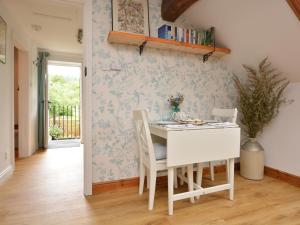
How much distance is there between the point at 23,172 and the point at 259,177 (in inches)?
119

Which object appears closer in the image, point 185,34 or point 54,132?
point 185,34

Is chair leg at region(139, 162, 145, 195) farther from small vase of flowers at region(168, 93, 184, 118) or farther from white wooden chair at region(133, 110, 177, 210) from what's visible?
small vase of flowers at region(168, 93, 184, 118)

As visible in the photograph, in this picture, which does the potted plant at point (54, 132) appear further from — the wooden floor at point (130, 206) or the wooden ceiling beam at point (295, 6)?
the wooden ceiling beam at point (295, 6)

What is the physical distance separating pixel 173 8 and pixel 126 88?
101 centimetres

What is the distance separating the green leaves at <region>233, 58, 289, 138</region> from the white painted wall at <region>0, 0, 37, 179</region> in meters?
2.88

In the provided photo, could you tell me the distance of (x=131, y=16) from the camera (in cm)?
216

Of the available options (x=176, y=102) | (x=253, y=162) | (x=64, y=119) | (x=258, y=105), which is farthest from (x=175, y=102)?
(x=64, y=119)

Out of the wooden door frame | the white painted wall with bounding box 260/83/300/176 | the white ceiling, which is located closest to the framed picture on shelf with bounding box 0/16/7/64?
the white ceiling

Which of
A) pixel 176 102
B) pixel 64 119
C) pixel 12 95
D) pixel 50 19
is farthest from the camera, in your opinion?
pixel 64 119

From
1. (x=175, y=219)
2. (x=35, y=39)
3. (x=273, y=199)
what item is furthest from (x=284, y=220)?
(x=35, y=39)

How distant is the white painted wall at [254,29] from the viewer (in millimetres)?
1802

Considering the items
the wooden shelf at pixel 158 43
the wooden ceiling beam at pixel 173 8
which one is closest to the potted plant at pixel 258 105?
the wooden shelf at pixel 158 43

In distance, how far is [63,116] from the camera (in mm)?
5828

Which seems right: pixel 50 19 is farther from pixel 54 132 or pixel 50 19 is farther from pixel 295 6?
pixel 54 132
